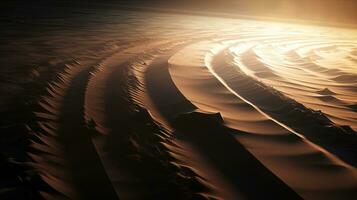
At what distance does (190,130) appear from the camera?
3.38m

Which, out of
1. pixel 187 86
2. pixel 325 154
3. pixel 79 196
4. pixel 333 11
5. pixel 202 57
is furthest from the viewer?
pixel 333 11

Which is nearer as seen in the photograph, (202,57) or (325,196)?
(325,196)

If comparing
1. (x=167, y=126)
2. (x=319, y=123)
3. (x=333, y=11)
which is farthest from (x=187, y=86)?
(x=333, y=11)

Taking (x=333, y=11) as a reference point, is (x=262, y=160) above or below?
below

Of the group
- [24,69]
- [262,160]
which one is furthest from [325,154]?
[24,69]

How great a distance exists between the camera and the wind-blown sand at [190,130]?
242 centimetres

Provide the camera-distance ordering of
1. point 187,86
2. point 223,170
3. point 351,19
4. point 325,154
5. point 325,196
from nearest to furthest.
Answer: point 325,196 → point 223,170 → point 325,154 → point 187,86 → point 351,19

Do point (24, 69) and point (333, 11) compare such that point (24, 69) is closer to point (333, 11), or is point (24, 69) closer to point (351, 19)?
point (351, 19)

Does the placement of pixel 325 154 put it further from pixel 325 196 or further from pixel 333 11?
pixel 333 11

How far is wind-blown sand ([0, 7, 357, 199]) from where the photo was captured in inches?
95.1

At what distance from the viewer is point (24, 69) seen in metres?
5.11

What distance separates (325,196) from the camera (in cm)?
237

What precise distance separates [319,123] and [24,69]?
4.22 m

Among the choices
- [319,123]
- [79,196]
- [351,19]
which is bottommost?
[79,196]
